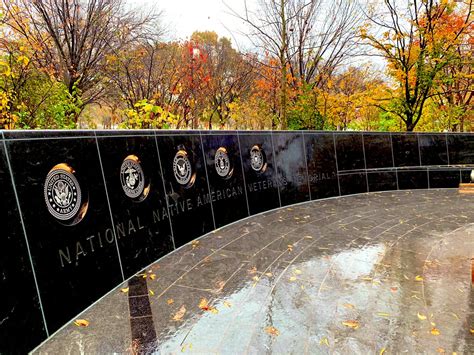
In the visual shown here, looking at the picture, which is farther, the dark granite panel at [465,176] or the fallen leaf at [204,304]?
the dark granite panel at [465,176]

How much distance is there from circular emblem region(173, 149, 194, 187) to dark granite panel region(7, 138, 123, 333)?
5.81 feet

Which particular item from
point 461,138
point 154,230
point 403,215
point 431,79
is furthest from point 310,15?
point 154,230

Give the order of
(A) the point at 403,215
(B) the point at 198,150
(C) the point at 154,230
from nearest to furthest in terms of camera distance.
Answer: (C) the point at 154,230
(B) the point at 198,150
(A) the point at 403,215

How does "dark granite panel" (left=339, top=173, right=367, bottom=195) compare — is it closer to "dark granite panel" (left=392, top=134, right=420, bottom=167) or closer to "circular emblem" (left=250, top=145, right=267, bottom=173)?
"dark granite panel" (left=392, top=134, right=420, bottom=167)

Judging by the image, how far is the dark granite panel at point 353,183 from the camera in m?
10.2

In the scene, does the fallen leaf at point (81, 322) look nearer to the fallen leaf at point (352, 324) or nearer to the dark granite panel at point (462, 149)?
the fallen leaf at point (352, 324)

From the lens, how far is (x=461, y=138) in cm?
1091

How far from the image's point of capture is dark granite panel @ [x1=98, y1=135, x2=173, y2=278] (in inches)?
179

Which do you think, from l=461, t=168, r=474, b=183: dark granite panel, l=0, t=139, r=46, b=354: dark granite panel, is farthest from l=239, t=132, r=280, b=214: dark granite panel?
l=461, t=168, r=474, b=183: dark granite panel

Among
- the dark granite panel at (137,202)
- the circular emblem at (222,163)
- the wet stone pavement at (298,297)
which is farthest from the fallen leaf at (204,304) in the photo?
the circular emblem at (222,163)

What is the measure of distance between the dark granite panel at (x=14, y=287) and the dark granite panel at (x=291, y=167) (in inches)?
257

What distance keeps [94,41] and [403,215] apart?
12892 mm

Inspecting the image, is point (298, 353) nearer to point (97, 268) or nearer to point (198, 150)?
point (97, 268)

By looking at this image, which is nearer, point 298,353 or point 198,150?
point 298,353
